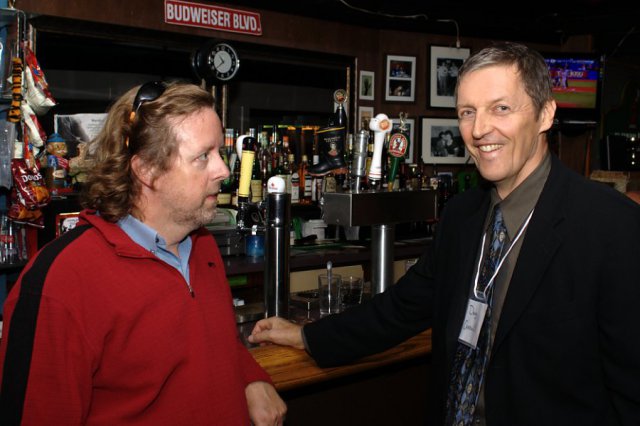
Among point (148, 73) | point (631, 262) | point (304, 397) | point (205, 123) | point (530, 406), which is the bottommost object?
point (304, 397)

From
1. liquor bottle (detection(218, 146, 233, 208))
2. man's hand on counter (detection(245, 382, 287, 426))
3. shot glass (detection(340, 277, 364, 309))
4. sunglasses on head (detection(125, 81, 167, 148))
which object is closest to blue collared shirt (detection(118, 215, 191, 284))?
sunglasses on head (detection(125, 81, 167, 148))

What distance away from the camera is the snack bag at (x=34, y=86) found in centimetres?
348

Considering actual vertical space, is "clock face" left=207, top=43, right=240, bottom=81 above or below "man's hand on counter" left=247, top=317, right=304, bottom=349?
above

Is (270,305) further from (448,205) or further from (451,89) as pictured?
(451,89)

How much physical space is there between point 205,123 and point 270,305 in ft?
2.61

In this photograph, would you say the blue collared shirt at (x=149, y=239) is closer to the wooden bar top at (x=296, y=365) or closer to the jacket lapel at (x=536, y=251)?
the wooden bar top at (x=296, y=365)

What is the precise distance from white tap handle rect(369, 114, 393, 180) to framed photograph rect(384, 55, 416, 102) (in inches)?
152

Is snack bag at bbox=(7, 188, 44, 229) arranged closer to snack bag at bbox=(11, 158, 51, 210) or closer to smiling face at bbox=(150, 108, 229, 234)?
snack bag at bbox=(11, 158, 51, 210)

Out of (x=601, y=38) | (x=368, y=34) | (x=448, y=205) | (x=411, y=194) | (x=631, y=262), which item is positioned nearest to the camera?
(x=631, y=262)

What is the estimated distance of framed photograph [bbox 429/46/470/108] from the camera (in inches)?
246

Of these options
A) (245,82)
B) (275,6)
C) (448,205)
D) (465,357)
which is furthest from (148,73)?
(465,357)

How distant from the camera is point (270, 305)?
2148mm

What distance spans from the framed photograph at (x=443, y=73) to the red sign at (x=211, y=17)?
6.32 ft

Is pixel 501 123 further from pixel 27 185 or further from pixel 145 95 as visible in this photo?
pixel 27 185
